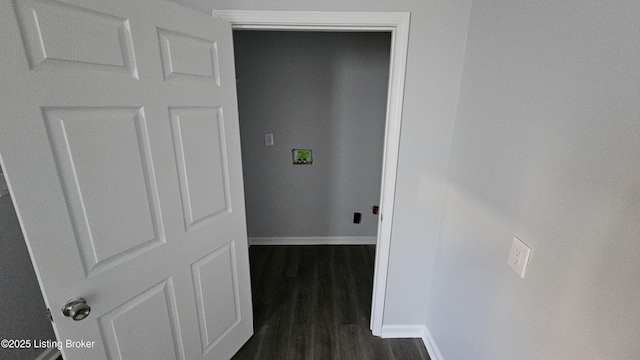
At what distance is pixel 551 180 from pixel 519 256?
0.98ft

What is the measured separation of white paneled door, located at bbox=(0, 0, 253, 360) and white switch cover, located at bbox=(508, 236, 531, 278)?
132cm

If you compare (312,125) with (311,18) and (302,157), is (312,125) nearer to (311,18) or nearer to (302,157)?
(302,157)

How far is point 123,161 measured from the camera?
36.2 inches

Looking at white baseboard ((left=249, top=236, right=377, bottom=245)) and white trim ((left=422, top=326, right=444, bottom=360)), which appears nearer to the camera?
white trim ((left=422, top=326, right=444, bottom=360))

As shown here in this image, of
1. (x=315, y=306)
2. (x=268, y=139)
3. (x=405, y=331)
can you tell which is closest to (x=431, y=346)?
(x=405, y=331)

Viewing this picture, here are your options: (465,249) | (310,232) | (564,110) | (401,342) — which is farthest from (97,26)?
(310,232)

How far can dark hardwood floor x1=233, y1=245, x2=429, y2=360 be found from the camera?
168 centimetres

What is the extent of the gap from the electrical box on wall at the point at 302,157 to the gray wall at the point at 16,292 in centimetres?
197

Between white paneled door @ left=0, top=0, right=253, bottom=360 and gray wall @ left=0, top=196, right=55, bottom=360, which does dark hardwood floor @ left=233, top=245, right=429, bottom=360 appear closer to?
white paneled door @ left=0, top=0, right=253, bottom=360

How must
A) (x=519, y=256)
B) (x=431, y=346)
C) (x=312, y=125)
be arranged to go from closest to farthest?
(x=519, y=256) → (x=431, y=346) → (x=312, y=125)

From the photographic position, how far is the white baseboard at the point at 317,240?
2967 millimetres

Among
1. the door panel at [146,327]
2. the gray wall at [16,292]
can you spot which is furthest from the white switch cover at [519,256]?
the gray wall at [16,292]

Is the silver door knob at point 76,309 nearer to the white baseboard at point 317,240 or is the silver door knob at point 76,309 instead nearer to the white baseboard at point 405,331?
the white baseboard at point 405,331

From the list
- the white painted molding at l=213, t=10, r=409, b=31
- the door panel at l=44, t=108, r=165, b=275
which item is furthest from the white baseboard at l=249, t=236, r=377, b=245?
the white painted molding at l=213, t=10, r=409, b=31
